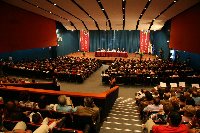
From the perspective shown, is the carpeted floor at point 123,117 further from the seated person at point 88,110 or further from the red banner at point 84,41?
the red banner at point 84,41

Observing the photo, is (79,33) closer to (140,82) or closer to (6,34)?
(6,34)

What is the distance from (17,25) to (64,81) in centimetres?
615

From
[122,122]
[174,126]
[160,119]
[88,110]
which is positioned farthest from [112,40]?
[174,126]

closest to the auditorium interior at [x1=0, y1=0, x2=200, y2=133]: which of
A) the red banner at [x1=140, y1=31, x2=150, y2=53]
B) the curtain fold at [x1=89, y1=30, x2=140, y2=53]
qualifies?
the red banner at [x1=140, y1=31, x2=150, y2=53]

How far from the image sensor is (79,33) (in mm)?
32906

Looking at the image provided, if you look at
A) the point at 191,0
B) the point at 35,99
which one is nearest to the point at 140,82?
the point at 191,0

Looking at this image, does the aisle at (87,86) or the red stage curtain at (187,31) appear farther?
the red stage curtain at (187,31)

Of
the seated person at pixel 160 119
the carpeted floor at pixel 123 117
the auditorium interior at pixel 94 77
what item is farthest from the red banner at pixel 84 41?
the seated person at pixel 160 119

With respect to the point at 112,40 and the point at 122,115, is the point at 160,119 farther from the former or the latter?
the point at 112,40

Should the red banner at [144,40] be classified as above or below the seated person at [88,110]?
above

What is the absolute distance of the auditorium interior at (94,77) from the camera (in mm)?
4410

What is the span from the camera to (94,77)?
629 inches

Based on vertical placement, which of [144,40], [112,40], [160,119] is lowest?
[160,119]

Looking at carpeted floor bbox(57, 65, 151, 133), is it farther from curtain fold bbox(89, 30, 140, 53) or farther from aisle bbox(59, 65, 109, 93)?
curtain fold bbox(89, 30, 140, 53)
